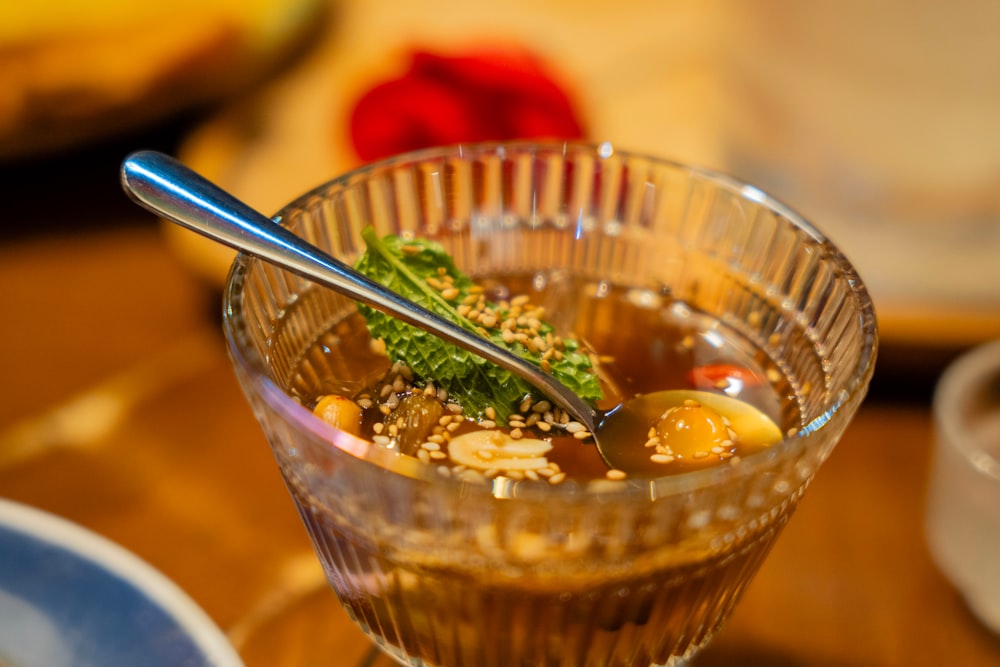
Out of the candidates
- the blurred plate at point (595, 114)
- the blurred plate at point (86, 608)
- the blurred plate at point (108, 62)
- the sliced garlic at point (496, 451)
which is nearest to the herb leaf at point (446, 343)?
the sliced garlic at point (496, 451)

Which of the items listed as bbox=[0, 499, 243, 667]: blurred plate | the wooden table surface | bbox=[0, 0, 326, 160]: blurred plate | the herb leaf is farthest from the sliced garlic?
bbox=[0, 0, 326, 160]: blurred plate

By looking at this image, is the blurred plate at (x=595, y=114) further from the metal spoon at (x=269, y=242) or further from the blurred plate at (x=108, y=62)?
the metal spoon at (x=269, y=242)

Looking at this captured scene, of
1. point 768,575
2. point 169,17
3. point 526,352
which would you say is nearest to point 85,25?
point 169,17

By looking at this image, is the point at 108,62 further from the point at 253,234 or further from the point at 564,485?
the point at 564,485

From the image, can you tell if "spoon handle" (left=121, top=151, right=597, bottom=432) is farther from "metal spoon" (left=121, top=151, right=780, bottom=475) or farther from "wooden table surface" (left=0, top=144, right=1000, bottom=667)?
A: "wooden table surface" (left=0, top=144, right=1000, bottom=667)

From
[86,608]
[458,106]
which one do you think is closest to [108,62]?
[458,106]

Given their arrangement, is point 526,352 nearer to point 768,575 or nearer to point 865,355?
point 865,355
